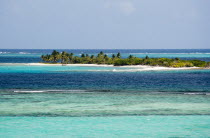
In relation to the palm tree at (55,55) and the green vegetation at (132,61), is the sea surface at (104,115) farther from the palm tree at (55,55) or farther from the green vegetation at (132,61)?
the palm tree at (55,55)

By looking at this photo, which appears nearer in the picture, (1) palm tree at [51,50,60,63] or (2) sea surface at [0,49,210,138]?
(2) sea surface at [0,49,210,138]

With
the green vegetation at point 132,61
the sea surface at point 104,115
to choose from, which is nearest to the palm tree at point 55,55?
the green vegetation at point 132,61

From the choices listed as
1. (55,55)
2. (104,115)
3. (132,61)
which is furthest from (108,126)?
(55,55)

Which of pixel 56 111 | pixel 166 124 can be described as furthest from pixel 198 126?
pixel 56 111

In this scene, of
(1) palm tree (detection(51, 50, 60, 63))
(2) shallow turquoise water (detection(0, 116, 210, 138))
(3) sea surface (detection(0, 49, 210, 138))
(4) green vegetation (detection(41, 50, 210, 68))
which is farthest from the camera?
(1) palm tree (detection(51, 50, 60, 63))

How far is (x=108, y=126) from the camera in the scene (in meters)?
25.7

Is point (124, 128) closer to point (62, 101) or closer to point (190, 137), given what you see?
point (190, 137)

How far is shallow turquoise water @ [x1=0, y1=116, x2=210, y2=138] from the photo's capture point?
23844 mm

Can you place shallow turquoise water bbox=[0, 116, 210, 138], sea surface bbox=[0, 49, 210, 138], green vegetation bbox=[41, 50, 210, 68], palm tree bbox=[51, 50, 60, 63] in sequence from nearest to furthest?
shallow turquoise water bbox=[0, 116, 210, 138]
sea surface bbox=[0, 49, 210, 138]
green vegetation bbox=[41, 50, 210, 68]
palm tree bbox=[51, 50, 60, 63]

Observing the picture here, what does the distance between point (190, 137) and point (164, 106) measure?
10272 mm

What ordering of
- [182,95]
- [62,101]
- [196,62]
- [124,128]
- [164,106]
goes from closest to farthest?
[124,128]
[164,106]
[62,101]
[182,95]
[196,62]

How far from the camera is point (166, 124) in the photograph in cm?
2622

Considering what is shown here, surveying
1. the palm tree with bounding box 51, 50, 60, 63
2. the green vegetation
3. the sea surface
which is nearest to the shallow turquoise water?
the sea surface

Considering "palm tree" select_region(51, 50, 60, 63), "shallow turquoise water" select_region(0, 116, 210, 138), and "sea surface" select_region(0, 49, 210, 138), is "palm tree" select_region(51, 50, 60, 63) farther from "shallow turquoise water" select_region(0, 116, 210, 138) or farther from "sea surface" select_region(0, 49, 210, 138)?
Answer: "shallow turquoise water" select_region(0, 116, 210, 138)
